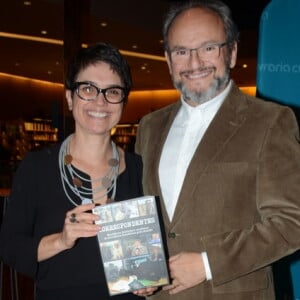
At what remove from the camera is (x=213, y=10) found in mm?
2047

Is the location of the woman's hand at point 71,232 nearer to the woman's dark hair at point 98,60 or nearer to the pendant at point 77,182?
the pendant at point 77,182

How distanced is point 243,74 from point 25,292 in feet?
34.2

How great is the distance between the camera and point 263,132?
1.86 meters

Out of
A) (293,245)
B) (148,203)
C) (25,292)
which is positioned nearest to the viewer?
(148,203)

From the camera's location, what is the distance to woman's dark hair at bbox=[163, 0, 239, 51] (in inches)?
80.4

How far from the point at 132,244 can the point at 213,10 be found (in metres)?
1.04

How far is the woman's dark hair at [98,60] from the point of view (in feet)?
6.52

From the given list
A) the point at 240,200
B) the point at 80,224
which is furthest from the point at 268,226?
the point at 80,224

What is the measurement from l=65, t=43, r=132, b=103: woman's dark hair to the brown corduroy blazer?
43cm

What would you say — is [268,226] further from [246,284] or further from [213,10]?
[213,10]

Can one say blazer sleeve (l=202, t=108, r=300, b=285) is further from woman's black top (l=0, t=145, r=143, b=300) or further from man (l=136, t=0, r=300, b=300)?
woman's black top (l=0, t=145, r=143, b=300)

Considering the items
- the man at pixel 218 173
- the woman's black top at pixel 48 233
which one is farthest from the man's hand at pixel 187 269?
the woman's black top at pixel 48 233

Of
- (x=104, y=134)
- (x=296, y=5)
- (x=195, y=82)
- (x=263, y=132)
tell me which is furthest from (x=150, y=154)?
(x=296, y=5)

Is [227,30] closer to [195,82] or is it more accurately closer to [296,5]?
[195,82]
